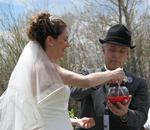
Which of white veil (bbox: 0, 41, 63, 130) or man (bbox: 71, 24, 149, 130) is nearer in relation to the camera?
white veil (bbox: 0, 41, 63, 130)

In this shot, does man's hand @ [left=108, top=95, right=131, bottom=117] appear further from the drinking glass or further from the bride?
the bride

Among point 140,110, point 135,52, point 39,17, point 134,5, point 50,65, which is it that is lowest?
point 135,52

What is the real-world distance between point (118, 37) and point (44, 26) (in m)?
0.58

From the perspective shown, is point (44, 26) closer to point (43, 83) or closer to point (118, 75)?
point (43, 83)

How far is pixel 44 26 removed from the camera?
10.7 feet

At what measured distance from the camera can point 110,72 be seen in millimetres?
3275

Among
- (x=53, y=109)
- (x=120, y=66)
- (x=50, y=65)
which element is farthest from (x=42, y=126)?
(x=120, y=66)

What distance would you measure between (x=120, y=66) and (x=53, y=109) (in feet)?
1.90

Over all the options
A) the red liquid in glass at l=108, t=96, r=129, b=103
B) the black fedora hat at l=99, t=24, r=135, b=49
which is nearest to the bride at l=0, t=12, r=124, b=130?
the red liquid in glass at l=108, t=96, r=129, b=103

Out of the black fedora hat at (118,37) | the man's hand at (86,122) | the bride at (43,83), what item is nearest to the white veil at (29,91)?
the bride at (43,83)

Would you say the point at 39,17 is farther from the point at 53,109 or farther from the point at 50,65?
the point at 53,109

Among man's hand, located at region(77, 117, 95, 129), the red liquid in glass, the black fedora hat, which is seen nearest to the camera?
the red liquid in glass

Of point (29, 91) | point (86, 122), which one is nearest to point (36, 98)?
point (29, 91)

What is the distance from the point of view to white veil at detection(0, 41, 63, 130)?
3.20 metres
